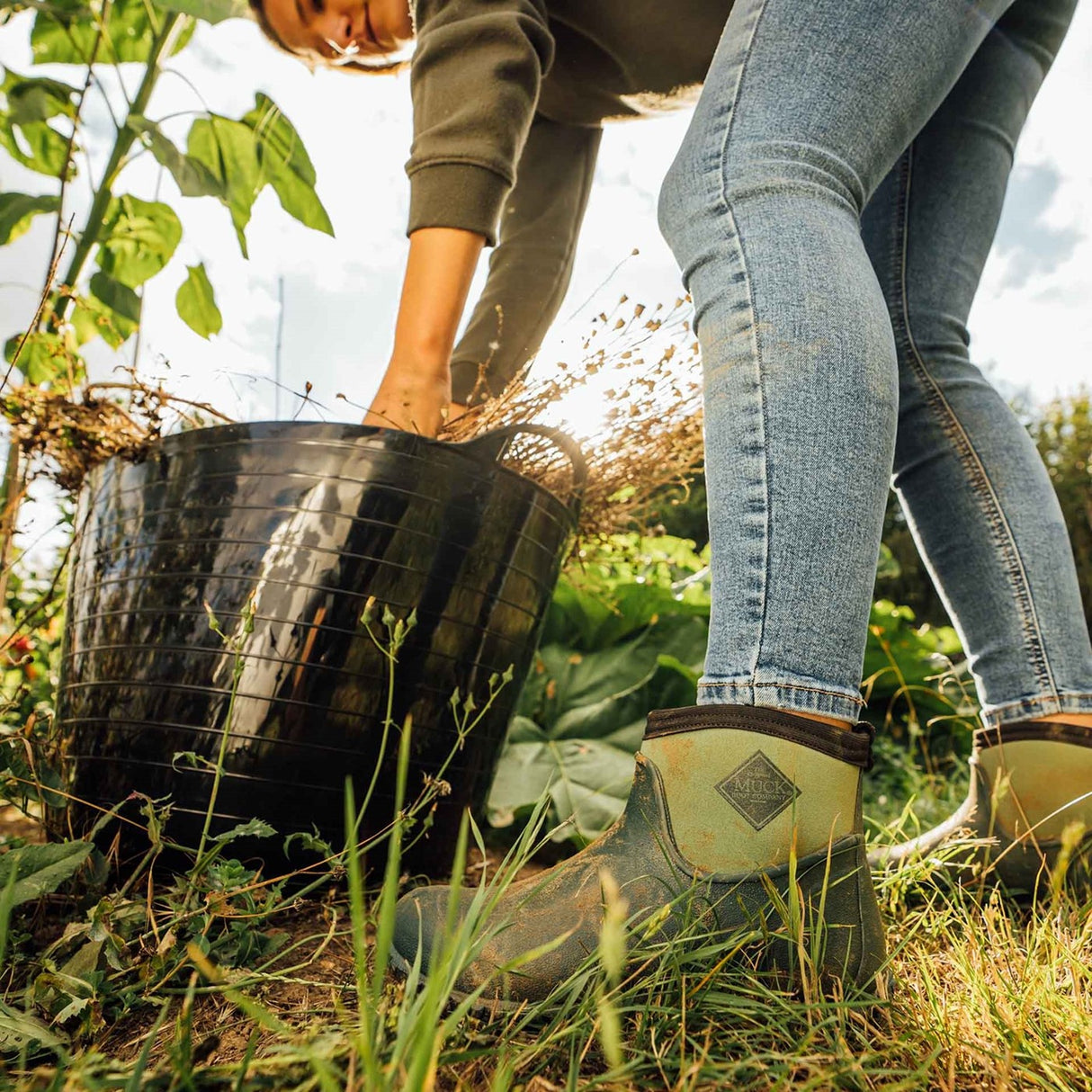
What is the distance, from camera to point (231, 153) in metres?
2.01

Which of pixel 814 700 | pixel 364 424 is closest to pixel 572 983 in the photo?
pixel 814 700

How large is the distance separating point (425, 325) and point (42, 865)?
703mm

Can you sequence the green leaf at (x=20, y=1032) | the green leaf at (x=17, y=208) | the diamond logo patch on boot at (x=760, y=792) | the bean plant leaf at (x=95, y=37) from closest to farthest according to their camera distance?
the green leaf at (x=20, y=1032) → the diamond logo patch on boot at (x=760, y=792) → the green leaf at (x=17, y=208) → the bean plant leaf at (x=95, y=37)

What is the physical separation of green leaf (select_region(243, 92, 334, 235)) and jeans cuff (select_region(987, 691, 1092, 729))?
Result: 5.56ft

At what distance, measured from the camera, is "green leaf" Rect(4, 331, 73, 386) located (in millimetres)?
1519

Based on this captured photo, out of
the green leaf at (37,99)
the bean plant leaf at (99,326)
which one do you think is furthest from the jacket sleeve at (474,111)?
the green leaf at (37,99)

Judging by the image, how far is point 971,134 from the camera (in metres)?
1.16

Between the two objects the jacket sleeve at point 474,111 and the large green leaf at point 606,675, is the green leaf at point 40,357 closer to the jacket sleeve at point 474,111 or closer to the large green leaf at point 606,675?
the jacket sleeve at point 474,111

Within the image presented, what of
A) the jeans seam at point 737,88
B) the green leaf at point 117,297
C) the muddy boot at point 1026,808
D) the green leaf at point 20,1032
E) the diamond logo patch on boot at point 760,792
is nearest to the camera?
the green leaf at point 20,1032

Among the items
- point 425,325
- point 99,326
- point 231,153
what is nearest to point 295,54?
point 425,325

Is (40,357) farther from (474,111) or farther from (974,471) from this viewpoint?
(974,471)

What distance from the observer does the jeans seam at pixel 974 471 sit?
1023 millimetres

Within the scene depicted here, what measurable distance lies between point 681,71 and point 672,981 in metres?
1.14

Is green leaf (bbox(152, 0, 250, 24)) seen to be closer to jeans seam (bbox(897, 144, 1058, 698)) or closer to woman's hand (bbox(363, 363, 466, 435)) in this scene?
woman's hand (bbox(363, 363, 466, 435))
